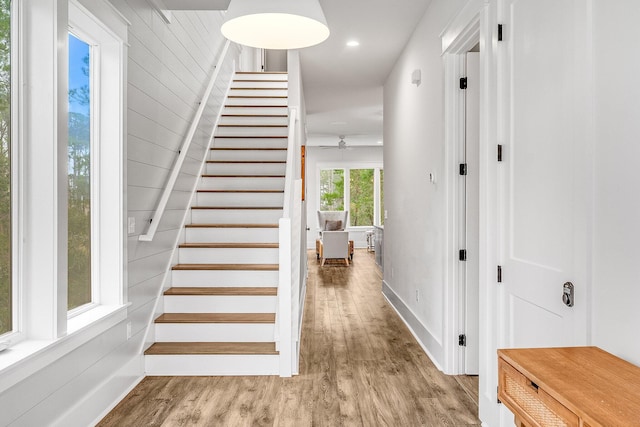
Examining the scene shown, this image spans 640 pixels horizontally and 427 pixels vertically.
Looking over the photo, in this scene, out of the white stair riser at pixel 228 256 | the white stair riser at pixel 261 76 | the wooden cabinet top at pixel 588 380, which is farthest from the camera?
the white stair riser at pixel 261 76

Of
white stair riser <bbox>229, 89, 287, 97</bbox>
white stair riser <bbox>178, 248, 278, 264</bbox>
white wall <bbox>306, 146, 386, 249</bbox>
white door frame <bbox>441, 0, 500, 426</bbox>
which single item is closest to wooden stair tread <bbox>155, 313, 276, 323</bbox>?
white stair riser <bbox>178, 248, 278, 264</bbox>

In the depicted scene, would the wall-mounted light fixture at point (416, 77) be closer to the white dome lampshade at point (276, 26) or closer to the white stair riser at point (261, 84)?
the white dome lampshade at point (276, 26)

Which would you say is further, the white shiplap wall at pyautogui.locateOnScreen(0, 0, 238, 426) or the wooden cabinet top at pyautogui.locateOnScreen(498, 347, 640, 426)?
the white shiplap wall at pyautogui.locateOnScreen(0, 0, 238, 426)

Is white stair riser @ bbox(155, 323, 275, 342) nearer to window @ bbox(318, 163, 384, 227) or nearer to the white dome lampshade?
the white dome lampshade

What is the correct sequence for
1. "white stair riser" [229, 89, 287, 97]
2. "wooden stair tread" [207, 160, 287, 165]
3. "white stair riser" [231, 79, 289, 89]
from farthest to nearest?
"white stair riser" [231, 79, 289, 89] < "white stair riser" [229, 89, 287, 97] < "wooden stair tread" [207, 160, 287, 165]

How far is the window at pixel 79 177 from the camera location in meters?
2.41

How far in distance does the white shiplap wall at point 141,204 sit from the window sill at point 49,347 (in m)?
0.05

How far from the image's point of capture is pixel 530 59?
1906 mm

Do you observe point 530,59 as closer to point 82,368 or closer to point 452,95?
point 452,95

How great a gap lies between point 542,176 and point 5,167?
89.6 inches

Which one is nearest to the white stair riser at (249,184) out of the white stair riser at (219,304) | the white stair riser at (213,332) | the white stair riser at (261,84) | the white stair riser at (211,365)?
the white stair riser at (219,304)

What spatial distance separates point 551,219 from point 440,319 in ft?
5.68

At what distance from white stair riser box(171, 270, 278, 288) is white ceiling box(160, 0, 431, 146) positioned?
2.05 m

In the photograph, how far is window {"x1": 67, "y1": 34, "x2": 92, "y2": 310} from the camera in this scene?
7.91ft
